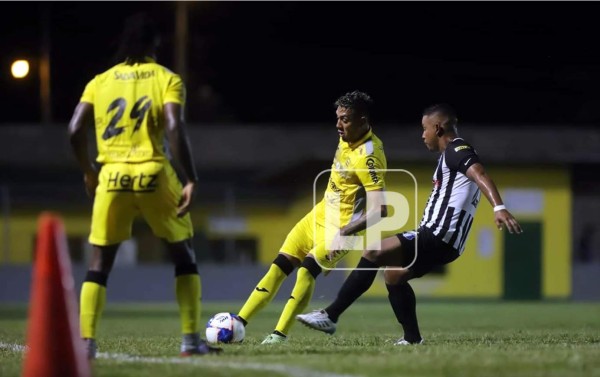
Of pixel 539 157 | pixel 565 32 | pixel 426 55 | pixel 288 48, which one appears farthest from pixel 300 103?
pixel 565 32

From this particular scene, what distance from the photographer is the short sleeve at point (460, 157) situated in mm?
9375

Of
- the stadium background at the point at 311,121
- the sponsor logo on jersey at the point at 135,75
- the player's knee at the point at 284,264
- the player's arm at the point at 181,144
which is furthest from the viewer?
the stadium background at the point at 311,121

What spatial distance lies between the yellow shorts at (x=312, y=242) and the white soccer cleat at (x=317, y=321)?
67 cm

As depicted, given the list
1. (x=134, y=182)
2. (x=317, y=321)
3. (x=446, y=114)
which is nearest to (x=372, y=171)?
(x=446, y=114)

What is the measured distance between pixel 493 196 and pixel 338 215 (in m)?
1.93

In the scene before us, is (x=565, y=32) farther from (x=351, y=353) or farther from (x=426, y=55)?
(x=351, y=353)

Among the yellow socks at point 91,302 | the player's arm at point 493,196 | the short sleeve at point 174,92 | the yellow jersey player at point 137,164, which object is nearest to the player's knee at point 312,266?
the player's arm at point 493,196

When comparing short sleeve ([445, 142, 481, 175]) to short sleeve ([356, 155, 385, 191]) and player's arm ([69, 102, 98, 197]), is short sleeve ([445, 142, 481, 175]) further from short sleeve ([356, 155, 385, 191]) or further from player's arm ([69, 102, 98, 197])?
player's arm ([69, 102, 98, 197])

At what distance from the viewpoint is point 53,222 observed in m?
6.41

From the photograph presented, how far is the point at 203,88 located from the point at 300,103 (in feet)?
17.4

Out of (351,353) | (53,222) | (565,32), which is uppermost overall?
(565,32)

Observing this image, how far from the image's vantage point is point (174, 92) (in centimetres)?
774

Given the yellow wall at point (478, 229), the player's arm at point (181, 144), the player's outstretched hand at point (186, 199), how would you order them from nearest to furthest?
the player's arm at point (181, 144) < the player's outstretched hand at point (186, 199) < the yellow wall at point (478, 229)

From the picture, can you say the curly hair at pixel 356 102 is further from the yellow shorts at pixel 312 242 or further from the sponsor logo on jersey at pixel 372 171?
the yellow shorts at pixel 312 242
